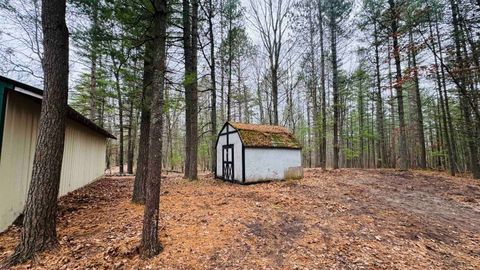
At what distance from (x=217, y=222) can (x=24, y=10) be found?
13.4m

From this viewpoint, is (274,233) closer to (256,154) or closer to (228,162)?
(256,154)

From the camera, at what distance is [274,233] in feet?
13.9

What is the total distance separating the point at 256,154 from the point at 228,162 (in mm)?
1730

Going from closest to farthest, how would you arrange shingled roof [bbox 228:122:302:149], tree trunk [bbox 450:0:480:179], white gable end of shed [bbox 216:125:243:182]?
tree trunk [bbox 450:0:480:179] < white gable end of shed [bbox 216:125:243:182] < shingled roof [bbox 228:122:302:149]

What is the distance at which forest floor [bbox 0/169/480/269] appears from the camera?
325 centimetres

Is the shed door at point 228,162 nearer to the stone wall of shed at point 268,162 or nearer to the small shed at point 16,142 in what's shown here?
the stone wall of shed at point 268,162

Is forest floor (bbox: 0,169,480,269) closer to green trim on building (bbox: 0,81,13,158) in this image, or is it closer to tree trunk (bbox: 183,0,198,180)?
green trim on building (bbox: 0,81,13,158)

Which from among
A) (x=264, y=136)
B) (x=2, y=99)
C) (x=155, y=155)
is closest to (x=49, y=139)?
(x=155, y=155)

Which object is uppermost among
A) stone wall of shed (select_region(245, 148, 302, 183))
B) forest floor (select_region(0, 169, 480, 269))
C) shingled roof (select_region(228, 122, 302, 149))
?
shingled roof (select_region(228, 122, 302, 149))

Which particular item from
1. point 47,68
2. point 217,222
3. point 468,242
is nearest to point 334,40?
point 468,242

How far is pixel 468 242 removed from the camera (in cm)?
408

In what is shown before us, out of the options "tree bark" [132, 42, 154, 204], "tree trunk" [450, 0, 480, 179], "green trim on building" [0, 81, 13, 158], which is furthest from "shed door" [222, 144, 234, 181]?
"tree trunk" [450, 0, 480, 179]

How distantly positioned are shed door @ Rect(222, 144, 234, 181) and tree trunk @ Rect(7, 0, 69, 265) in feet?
25.9

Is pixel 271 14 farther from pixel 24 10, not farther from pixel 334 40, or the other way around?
pixel 24 10
